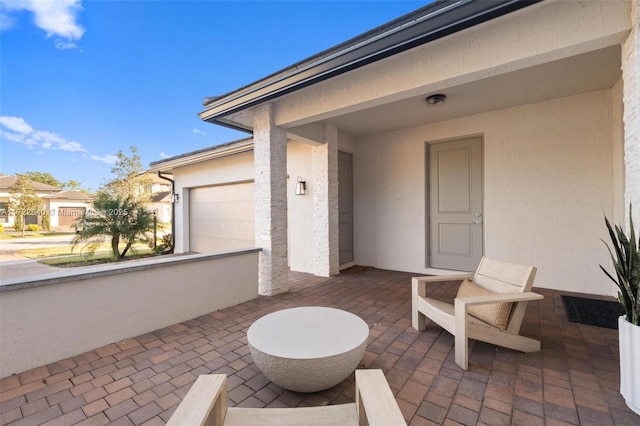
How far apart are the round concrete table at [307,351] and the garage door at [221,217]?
533cm

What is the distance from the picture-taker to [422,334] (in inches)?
105

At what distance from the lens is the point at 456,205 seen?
16.3ft

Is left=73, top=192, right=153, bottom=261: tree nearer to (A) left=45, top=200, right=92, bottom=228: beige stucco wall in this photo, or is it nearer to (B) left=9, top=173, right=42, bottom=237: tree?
(B) left=9, top=173, right=42, bottom=237: tree

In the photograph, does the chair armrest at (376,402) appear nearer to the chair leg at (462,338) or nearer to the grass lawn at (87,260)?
the chair leg at (462,338)

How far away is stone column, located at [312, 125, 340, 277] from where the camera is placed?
5105 millimetres

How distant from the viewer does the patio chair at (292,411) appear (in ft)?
3.14

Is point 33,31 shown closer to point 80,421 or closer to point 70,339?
point 70,339

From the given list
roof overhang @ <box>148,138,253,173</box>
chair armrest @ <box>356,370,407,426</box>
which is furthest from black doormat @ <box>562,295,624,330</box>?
roof overhang @ <box>148,138,253,173</box>

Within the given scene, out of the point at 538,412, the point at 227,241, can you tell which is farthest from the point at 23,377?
the point at 227,241

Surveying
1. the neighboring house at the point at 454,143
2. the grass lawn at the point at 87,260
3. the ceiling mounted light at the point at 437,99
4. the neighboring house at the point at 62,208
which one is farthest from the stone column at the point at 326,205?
the neighboring house at the point at 62,208

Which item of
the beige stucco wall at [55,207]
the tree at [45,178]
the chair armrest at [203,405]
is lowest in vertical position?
the chair armrest at [203,405]

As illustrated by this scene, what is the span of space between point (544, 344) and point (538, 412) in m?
1.12

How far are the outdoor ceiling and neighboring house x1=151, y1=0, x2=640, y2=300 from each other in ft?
0.09

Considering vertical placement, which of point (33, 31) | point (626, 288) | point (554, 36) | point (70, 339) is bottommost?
point (70, 339)
